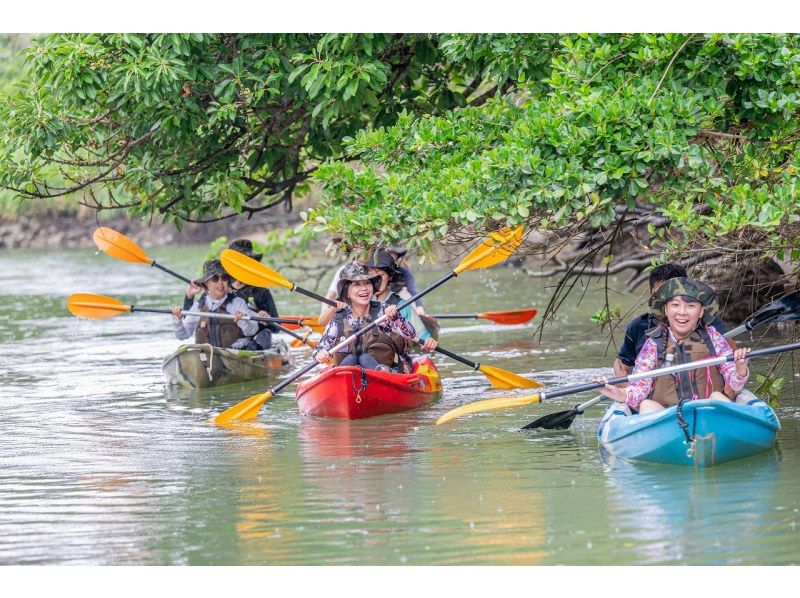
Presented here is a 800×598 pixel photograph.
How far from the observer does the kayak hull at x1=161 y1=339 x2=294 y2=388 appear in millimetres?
11422

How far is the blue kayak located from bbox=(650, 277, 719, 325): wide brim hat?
61cm

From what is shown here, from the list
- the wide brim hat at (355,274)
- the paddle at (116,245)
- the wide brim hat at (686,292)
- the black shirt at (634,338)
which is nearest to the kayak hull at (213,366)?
the paddle at (116,245)

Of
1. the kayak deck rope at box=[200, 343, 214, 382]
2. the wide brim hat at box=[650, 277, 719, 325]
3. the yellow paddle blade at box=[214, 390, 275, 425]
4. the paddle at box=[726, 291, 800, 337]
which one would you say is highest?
the wide brim hat at box=[650, 277, 719, 325]

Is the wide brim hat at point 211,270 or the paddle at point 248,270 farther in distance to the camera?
the wide brim hat at point 211,270

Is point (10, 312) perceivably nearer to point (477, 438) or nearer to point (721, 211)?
point (477, 438)

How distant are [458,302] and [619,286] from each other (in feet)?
8.92

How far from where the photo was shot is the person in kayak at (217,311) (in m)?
11.5

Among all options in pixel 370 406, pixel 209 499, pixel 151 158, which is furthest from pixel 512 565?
pixel 151 158

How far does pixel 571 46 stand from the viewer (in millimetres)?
7625

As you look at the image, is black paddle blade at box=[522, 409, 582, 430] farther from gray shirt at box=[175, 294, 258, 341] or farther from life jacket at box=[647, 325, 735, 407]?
gray shirt at box=[175, 294, 258, 341]

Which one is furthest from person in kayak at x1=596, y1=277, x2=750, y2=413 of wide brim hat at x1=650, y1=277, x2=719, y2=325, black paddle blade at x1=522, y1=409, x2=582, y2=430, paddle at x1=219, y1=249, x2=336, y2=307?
paddle at x1=219, y1=249, x2=336, y2=307

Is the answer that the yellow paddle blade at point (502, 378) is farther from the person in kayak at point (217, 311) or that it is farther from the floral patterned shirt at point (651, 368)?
the floral patterned shirt at point (651, 368)

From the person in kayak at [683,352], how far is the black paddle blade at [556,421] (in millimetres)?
1020
